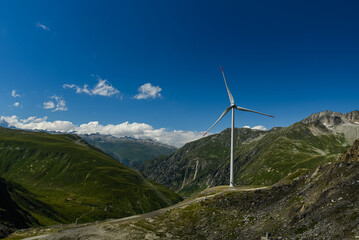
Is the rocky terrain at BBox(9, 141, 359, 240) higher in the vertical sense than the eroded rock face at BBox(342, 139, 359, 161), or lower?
lower

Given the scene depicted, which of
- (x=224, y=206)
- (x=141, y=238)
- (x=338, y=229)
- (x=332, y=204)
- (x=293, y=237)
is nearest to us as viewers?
(x=338, y=229)

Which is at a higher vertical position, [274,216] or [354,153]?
[354,153]

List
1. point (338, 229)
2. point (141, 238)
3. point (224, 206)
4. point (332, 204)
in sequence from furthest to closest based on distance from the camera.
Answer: point (224, 206), point (141, 238), point (332, 204), point (338, 229)

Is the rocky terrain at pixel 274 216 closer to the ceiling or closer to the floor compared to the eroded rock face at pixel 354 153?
closer to the floor

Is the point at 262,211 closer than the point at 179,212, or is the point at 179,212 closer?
the point at 262,211

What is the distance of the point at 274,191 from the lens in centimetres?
6181

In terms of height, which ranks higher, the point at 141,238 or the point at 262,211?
the point at 262,211

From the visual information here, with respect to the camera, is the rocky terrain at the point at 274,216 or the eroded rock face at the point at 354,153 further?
the eroded rock face at the point at 354,153

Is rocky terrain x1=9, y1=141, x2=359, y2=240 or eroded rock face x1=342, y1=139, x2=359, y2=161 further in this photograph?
eroded rock face x1=342, y1=139, x2=359, y2=161

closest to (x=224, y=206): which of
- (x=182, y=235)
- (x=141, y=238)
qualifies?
(x=182, y=235)

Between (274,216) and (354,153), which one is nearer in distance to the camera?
(274,216)

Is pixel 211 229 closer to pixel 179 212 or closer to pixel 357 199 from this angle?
pixel 179 212

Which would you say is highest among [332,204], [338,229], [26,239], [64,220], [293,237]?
[332,204]

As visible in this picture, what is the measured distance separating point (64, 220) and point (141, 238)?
15794 cm
